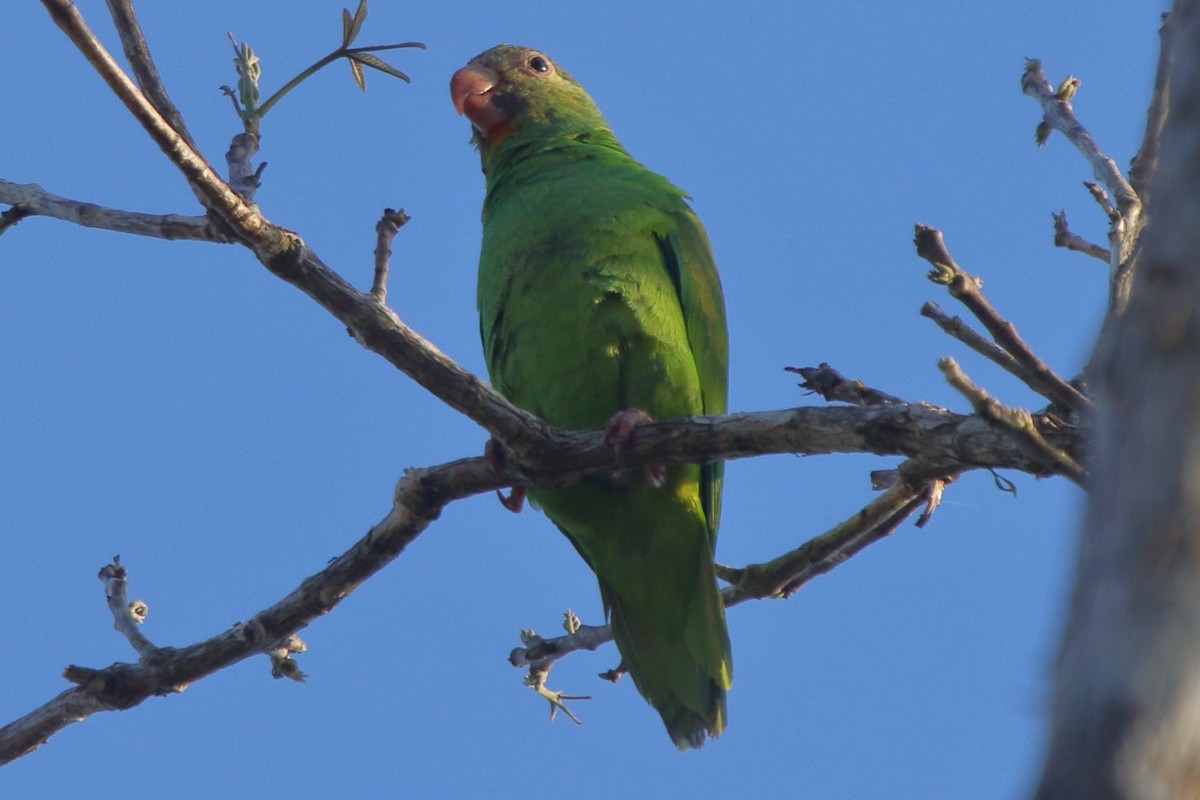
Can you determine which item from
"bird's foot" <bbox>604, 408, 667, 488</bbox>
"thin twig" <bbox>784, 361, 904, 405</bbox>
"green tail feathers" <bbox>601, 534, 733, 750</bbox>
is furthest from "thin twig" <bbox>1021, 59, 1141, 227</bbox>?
"green tail feathers" <bbox>601, 534, 733, 750</bbox>

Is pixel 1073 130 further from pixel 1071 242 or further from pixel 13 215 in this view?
pixel 13 215

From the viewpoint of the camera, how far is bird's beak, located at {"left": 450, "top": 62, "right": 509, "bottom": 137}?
20.9 ft

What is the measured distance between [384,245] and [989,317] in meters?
2.03

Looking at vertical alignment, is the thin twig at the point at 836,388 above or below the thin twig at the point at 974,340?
above

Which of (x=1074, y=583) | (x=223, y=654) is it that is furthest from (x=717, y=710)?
(x=1074, y=583)

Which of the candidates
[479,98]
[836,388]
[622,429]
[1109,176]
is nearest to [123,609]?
[622,429]

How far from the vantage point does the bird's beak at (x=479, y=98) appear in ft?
20.9

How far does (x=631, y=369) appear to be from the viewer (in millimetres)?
4836

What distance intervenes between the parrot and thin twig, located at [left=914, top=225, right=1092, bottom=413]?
6.36 feet

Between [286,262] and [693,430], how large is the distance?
1300mm

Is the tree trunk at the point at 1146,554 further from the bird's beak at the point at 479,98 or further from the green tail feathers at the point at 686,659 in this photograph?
the bird's beak at the point at 479,98

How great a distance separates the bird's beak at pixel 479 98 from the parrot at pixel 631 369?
94 centimetres

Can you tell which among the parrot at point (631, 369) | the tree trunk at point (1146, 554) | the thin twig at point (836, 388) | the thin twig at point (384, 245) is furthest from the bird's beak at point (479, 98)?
the tree trunk at point (1146, 554)

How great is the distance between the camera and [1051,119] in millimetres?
4512
